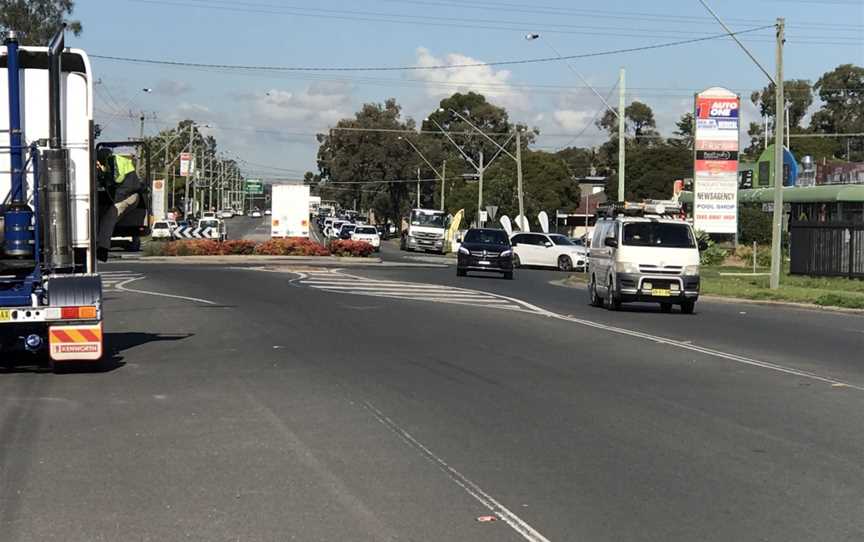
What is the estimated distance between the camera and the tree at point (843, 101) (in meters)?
111

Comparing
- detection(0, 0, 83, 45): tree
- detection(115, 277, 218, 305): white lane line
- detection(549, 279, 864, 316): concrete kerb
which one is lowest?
detection(549, 279, 864, 316): concrete kerb

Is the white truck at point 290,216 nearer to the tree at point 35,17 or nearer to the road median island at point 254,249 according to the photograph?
the road median island at point 254,249

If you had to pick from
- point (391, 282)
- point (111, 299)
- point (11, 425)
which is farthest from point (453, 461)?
point (391, 282)

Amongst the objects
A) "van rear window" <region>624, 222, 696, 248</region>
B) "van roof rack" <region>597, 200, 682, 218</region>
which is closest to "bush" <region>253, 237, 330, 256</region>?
"van roof rack" <region>597, 200, 682, 218</region>

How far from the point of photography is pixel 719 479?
812 centimetres

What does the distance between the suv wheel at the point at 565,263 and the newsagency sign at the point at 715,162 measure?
5959 millimetres

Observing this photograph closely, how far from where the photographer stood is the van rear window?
2502 cm

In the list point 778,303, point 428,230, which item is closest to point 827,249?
point 778,303

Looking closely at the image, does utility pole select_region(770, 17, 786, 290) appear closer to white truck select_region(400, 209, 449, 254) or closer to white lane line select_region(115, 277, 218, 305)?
white lane line select_region(115, 277, 218, 305)

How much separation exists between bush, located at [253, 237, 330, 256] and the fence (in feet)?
75.7

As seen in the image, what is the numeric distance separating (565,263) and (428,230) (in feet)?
70.9

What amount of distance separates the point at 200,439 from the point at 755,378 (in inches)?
285

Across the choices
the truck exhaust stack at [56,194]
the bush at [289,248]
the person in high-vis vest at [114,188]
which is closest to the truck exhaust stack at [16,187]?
the truck exhaust stack at [56,194]

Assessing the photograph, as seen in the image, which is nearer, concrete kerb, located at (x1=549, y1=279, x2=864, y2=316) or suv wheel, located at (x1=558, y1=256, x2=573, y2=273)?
concrete kerb, located at (x1=549, y1=279, x2=864, y2=316)
